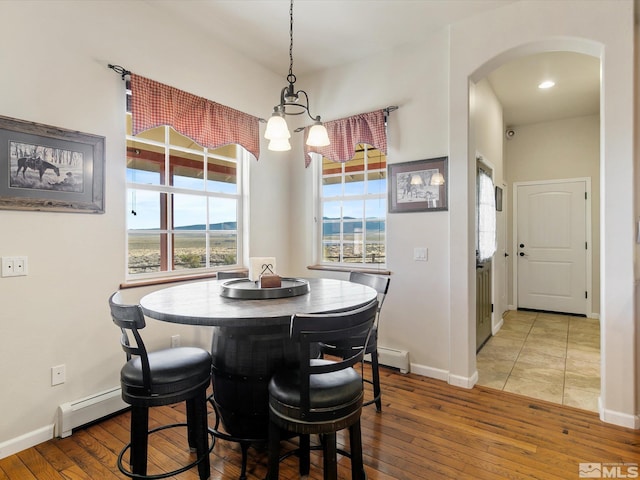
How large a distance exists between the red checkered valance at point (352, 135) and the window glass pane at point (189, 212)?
124cm

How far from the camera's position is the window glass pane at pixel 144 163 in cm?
269

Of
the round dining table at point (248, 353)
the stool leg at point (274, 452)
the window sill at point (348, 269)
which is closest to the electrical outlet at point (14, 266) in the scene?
the round dining table at point (248, 353)

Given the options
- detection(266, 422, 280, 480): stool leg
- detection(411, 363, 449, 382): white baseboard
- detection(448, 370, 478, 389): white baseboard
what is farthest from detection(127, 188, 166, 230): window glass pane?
detection(448, 370, 478, 389): white baseboard

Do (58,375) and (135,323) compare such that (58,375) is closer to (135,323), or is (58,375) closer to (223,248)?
(135,323)

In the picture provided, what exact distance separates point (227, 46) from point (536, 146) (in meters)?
4.93

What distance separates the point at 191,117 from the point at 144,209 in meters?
0.85

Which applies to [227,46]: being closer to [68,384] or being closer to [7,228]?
[7,228]

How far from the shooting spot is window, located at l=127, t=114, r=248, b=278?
274 cm

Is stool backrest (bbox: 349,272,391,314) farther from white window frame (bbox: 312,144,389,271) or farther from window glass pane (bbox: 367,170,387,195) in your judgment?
window glass pane (bbox: 367,170,387,195)

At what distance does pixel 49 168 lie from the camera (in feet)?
7.11

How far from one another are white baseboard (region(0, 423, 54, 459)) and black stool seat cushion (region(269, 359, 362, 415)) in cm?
163

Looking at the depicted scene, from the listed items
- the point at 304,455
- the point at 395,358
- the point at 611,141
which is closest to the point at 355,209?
the point at 395,358

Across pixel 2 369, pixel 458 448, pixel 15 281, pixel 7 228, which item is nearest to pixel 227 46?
pixel 7 228

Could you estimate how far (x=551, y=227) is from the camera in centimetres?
554
